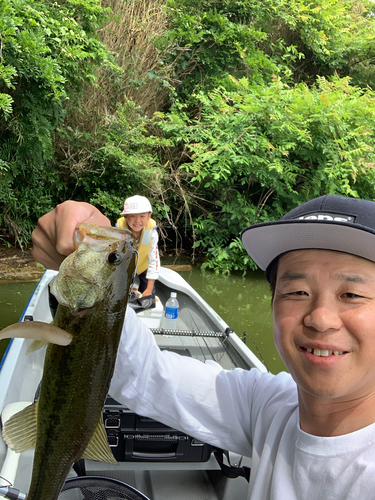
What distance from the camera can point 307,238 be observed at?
3.91 feet

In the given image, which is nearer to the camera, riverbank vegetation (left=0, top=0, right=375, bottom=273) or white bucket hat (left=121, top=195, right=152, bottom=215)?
white bucket hat (left=121, top=195, right=152, bottom=215)

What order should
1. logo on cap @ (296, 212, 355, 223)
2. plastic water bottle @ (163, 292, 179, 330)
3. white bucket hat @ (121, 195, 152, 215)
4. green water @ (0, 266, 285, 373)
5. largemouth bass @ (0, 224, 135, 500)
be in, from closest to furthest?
largemouth bass @ (0, 224, 135, 500), logo on cap @ (296, 212, 355, 223), plastic water bottle @ (163, 292, 179, 330), white bucket hat @ (121, 195, 152, 215), green water @ (0, 266, 285, 373)

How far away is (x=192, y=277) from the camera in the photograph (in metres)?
10.5

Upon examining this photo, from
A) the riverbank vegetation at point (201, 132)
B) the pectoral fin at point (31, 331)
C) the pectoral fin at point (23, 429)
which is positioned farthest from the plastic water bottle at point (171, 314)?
the riverbank vegetation at point (201, 132)

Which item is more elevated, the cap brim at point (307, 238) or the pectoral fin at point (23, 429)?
the cap brim at point (307, 238)

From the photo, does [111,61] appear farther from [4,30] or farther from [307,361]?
[307,361]

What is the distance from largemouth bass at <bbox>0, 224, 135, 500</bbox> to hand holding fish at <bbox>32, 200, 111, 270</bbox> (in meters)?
0.06

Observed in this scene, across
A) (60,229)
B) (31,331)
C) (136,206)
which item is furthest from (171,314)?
(31,331)

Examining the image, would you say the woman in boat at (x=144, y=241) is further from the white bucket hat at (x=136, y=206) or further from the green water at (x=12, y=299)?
the green water at (x=12, y=299)

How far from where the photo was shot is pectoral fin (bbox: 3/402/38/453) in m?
1.09

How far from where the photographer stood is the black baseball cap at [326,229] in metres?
1.10

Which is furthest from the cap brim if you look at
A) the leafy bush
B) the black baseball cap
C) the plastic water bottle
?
the leafy bush

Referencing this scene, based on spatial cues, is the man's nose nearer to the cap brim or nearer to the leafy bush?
the cap brim

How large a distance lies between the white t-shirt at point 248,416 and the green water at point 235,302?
372 cm
